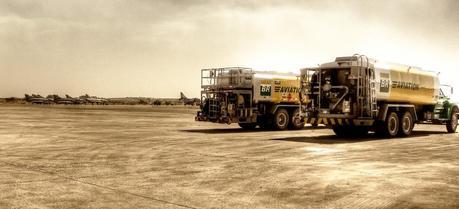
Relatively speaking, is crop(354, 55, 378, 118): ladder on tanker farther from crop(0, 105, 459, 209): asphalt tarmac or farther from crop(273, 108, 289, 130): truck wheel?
crop(273, 108, 289, 130): truck wheel

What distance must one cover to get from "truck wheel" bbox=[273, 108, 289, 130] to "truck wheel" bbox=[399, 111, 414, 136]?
6092 mm

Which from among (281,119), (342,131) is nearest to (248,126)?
(281,119)

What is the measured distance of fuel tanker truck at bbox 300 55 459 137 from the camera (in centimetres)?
1897

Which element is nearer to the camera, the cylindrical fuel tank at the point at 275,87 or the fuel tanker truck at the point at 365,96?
the fuel tanker truck at the point at 365,96

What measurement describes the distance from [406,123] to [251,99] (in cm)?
727

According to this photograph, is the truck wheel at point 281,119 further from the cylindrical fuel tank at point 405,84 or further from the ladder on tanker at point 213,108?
the cylindrical fuel tank at point 405,84

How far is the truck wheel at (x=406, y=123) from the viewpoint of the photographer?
20828 millimetres

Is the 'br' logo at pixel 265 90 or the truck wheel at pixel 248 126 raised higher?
the 'br' logo at pixel 265 90

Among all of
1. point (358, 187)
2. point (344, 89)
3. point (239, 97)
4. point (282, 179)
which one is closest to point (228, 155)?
point (282, 179)

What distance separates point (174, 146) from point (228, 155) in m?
2.86

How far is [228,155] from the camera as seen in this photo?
12.9m

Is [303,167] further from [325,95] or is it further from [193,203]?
[325,95]

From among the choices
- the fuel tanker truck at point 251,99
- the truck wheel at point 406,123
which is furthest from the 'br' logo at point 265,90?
the truck wheel at point 406,123

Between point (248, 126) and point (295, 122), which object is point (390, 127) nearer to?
point (295, 122)
